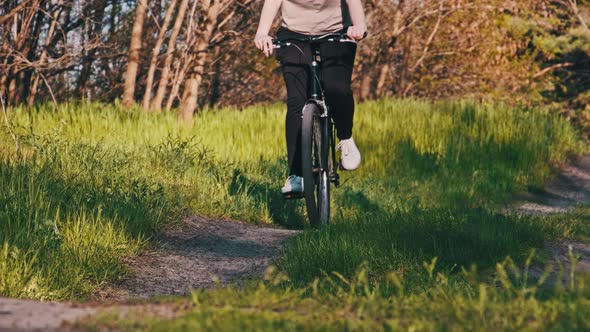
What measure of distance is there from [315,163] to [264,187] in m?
1.85

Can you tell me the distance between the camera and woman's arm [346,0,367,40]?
18.4ft

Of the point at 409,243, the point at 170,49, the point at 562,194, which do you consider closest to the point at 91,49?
the point at 170,49

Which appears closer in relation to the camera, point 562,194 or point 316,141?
point 316,141

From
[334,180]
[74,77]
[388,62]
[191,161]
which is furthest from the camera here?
[388,62]

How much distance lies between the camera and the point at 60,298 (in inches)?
164

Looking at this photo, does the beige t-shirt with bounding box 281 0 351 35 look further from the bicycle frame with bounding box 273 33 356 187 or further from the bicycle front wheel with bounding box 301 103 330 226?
the bicycle front wheel with bounding box 301 103 330 226

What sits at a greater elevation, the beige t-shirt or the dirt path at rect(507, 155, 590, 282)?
the beige t-shirt

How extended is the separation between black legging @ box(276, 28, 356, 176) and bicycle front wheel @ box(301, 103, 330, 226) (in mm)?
127

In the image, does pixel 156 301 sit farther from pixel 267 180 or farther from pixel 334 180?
pixel 267 180

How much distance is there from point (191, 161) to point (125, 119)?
2.63 metres

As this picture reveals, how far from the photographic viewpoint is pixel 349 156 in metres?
6.07

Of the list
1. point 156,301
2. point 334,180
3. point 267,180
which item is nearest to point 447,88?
point 267,180

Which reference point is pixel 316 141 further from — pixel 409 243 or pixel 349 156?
pixel 409 243

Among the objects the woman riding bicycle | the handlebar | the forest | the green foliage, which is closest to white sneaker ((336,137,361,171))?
the woman riding bicycle
